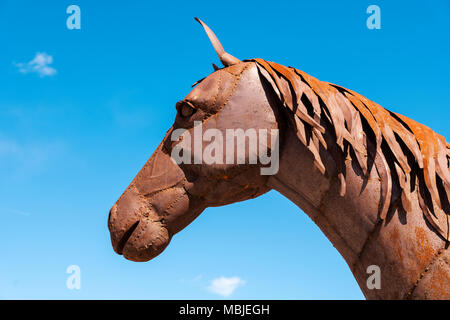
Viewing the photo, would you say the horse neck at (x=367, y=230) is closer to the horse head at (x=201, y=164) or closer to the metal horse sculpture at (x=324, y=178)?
the metal horse sculpture at (x=324, y=178)

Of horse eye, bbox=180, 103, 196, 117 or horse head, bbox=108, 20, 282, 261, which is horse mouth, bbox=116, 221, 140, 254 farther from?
horse eye, bbox=180, 103, 196, 117

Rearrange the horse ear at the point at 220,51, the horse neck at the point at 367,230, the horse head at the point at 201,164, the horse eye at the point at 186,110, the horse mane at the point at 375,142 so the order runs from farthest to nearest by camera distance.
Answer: the horse ear at the point at 220,51
the horse eye at the point at 186,110
the horse head at the point at 201,164
the horse mane at the point at 375,142
the horse neck at the point at 367,230

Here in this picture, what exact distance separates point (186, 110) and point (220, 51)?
2.00ft

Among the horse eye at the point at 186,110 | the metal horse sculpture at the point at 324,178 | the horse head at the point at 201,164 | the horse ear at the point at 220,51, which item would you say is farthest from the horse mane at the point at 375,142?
the horse eye at the point at 186,110

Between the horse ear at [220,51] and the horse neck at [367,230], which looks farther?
the horse ear at [220,51]

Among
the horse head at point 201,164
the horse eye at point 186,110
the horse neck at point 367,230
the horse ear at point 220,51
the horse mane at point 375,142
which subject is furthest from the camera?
the horse ear at point 220,51

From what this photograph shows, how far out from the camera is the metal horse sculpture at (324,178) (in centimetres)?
268

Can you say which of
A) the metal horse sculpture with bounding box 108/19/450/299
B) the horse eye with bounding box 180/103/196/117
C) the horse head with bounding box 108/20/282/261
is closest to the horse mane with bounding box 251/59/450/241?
the metal horse sculpture with bounding box 108/19/450/299

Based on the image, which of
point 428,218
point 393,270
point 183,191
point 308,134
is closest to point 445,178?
point 428,218

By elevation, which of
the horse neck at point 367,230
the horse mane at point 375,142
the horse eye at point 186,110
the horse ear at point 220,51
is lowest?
the horse neck at point 367,230

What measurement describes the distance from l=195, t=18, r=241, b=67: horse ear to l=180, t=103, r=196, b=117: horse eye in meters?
0.48

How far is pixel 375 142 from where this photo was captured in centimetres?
288

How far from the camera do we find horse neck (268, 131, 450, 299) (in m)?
2.60
